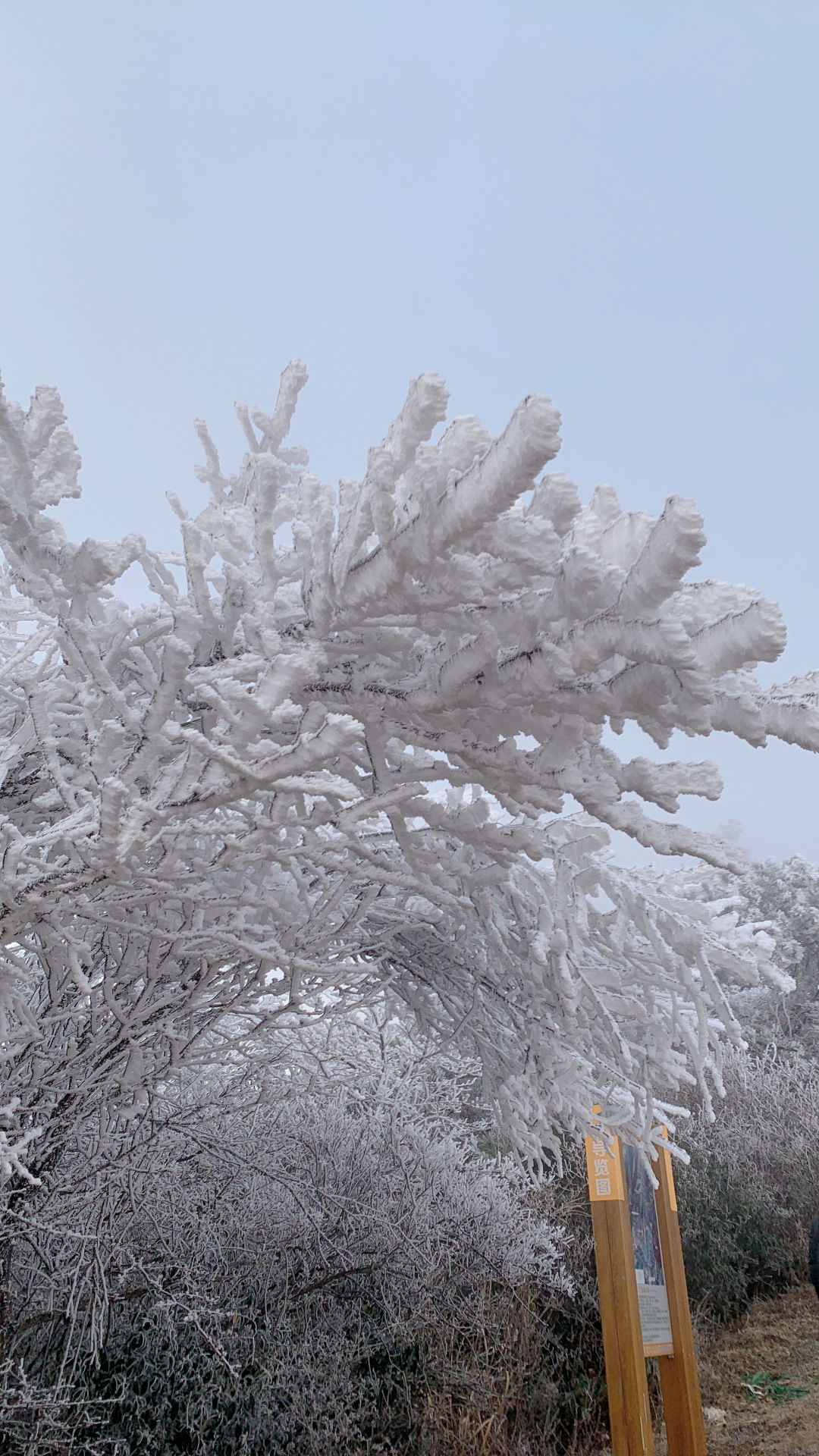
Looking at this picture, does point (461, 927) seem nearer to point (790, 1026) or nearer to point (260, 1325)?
point (260, 1325)

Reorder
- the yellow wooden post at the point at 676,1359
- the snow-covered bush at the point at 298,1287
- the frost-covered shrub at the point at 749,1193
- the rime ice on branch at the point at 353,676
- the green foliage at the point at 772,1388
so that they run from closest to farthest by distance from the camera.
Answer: the rime ice on branch at the point at 353,676 < the snow-covered bush at the point at 298,1287 < the yellow wooden post at the point at 676,1359 < the green foliage at the point at 772,1388 < the frost-covered shrub at the point at 749,1193

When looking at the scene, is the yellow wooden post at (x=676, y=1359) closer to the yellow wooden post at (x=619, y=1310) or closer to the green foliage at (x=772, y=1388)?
the yellow wooden post at (x=619, y=1310)

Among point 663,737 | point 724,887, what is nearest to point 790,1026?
point 724,887

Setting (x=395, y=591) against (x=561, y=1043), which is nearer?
(x=395, y=591)

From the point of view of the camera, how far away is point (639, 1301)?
6789 mm

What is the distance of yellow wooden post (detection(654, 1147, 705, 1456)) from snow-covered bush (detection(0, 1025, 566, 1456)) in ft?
3.14

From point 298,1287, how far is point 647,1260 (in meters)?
2.83

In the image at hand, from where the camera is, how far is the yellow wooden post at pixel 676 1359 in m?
6.79

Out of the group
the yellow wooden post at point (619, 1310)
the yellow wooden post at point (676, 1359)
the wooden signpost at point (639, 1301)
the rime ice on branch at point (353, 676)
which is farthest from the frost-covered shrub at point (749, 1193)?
the rime ice on branch at point (353, 676)

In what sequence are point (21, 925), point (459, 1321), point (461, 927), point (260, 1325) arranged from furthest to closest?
1. point (459, 1321)
2. point (260, 1325)
3. point (461, 927)
4. point (21, 925)

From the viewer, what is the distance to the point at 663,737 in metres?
1.48

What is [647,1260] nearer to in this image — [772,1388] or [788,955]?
[772,1388]

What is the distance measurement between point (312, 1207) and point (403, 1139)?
1173mm

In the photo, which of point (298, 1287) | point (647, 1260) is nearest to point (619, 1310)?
point (647, 1260)
